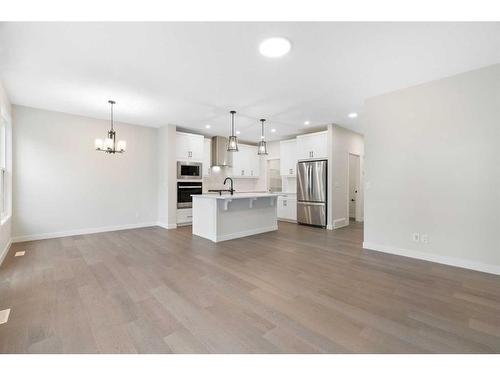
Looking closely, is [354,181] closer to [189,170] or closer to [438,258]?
[438,258]

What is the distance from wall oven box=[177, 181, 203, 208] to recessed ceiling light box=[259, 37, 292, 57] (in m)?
4.33

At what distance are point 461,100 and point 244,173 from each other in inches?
220

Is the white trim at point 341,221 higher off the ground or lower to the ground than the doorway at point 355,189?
lower

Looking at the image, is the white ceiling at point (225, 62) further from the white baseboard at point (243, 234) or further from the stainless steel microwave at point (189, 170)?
→ the white baseboard at point (243, 234)

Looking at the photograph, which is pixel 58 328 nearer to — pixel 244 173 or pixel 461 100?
pixel 461 100

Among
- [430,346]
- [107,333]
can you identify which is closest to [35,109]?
[107,333]

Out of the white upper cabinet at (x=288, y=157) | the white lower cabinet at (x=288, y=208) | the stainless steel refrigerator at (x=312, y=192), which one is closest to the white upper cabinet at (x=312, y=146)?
the stainless steel refrigerator at (x=312, y=192)

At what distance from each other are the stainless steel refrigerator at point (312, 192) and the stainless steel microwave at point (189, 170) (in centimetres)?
279

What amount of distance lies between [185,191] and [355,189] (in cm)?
510

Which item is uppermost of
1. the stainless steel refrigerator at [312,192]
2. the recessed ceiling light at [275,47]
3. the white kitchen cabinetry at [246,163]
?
the recessed ceiling light at [275,47]

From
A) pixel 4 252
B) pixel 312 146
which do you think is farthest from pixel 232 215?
pixel 4 252

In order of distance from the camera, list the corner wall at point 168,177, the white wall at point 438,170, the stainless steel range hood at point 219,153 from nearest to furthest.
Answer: the white wall at point 438,170, the corner wall at point 168,177, the stainless steel range hood at point 219,153

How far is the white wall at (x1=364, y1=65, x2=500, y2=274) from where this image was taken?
2.89 metres

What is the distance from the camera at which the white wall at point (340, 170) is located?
5.82 metres
